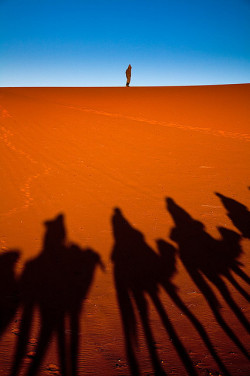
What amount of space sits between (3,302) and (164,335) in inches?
79.6

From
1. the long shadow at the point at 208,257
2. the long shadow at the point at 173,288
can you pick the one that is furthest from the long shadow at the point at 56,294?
the long shadow at the point at 208,257

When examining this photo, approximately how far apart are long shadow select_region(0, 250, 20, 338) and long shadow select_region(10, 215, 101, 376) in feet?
0.35

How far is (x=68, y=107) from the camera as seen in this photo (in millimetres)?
19156

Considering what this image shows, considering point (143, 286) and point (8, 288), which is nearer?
point (8, 288)

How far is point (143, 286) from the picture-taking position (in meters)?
3.78

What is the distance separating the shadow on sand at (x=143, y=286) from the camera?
2.66 metres

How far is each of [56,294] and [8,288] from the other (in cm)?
70

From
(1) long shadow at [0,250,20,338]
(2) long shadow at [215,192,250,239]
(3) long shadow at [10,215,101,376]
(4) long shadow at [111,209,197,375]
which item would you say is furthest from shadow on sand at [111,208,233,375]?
(2) long shadow at [215,192,250,239]

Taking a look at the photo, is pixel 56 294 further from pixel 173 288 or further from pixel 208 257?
pixel 208 257

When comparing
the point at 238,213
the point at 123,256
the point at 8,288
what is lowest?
the point at 8,288

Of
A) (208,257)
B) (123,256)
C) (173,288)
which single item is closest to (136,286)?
(173,288)

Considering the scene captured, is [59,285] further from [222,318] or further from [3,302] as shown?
[222,318]

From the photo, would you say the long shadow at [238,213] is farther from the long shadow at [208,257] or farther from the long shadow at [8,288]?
the long shadow at [8,288]

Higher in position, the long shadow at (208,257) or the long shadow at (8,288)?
the long shadow at (208,257)
